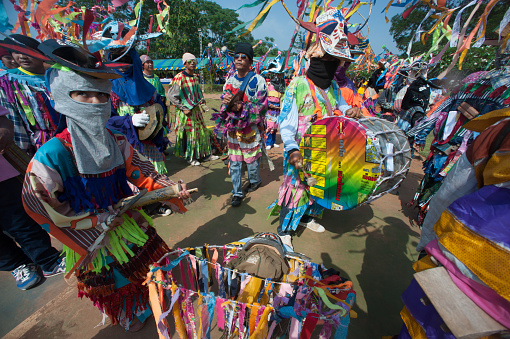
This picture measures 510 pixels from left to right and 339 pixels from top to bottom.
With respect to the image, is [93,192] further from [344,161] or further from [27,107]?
[344,161]

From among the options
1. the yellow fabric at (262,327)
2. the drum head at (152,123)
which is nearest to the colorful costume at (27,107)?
the drum head at (152,123)

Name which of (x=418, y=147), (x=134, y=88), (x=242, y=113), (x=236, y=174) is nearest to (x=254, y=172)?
(x=236, y=174)

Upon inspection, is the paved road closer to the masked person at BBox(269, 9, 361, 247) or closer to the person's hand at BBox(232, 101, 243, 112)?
the masked person at BBox(269, 9, 361, 247)

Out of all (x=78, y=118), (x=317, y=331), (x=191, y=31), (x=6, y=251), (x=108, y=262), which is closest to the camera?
(x=78, y=118)

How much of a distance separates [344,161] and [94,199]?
212cm

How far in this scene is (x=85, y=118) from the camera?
1.43m

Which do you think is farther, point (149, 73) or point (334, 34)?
point (149, 73)

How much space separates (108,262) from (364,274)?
2.57 m

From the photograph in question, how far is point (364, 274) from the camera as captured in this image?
8.29 feet

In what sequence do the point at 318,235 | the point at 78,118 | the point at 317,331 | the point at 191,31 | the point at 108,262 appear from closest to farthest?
1. the point at 78,118
2. the point at 108,262
3. the point at 317,331
4. the point at 318,235
5. the point at 191,31

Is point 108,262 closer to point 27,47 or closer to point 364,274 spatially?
point 27,47

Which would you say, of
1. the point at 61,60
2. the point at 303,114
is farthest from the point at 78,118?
the point at 303,114

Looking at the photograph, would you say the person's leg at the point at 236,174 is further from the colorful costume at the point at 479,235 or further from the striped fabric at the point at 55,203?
the colorful costume at the point at 479,235

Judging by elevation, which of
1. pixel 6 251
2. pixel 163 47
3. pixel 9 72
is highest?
pixel 163 47
